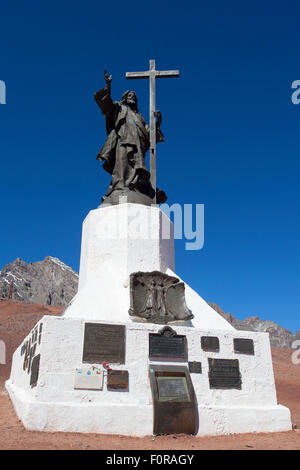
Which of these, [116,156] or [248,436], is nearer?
[248,436]

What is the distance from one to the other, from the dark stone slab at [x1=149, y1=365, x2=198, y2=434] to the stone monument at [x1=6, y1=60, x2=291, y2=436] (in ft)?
0.06

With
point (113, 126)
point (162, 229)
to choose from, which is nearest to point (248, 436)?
point (162, 229)

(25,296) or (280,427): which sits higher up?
(25,296)

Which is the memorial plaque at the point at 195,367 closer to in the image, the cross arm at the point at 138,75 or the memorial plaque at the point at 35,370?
the memorial plaque at the point at 35,370

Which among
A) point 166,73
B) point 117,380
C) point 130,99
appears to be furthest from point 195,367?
point 166,73

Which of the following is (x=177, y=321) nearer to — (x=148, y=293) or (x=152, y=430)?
(x=148, y=293)

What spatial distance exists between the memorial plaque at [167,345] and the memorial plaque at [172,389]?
1.31 ft

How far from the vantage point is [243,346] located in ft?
26.5

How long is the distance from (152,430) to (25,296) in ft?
339

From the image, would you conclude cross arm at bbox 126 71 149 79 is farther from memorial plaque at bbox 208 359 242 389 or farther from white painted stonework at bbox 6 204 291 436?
memorial plaque at bbox 208 359 242 389

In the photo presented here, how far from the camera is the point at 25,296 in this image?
104 m
